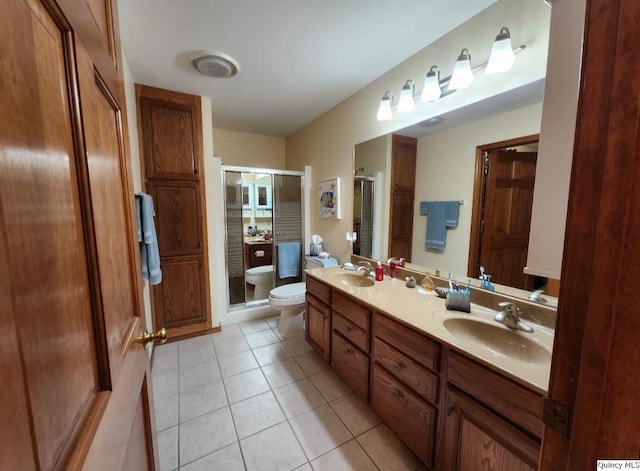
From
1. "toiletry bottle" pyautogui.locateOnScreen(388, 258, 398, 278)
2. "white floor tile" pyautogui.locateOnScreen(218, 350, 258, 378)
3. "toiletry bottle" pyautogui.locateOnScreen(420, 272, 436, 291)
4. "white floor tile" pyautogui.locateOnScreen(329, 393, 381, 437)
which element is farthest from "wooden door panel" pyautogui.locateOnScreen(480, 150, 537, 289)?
"white floor tile" pyautogui.locateOnScreen(218, 350, 258, 378)

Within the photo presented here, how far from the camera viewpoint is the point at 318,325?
2.10 m

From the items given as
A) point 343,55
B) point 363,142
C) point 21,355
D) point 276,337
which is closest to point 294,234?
point 276,337

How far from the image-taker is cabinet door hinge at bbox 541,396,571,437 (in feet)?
1.51

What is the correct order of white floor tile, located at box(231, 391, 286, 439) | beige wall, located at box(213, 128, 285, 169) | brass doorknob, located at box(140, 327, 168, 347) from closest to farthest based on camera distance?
brass doorknob, located at box(140, 327, 168, 347) < white floor tile, located at box(231, 391, 286, 439) < beige wall, located at box(213, 128, 285, 169)

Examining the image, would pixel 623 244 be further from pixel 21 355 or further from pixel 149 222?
pixel 149 222

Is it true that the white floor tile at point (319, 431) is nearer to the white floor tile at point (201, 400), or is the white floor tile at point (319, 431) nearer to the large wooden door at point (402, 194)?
the white floor tile at point (201, 400)

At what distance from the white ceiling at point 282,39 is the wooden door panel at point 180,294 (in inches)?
65.2

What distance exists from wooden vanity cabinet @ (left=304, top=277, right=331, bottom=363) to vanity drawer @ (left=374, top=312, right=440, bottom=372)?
1.85ft

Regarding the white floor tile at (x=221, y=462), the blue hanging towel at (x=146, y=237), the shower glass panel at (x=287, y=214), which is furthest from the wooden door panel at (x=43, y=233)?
the shower glass panel at (x=287, y=214)

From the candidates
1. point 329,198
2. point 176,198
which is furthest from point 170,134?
point 329,198

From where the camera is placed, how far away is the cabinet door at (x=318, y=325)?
1.97m

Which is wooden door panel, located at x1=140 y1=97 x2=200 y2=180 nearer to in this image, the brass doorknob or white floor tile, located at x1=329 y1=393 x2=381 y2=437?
the brass doorknob

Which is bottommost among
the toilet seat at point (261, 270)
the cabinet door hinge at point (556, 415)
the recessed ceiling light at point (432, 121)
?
the toilet seat at point (261, 270)

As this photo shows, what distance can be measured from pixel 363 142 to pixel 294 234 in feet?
4.87
